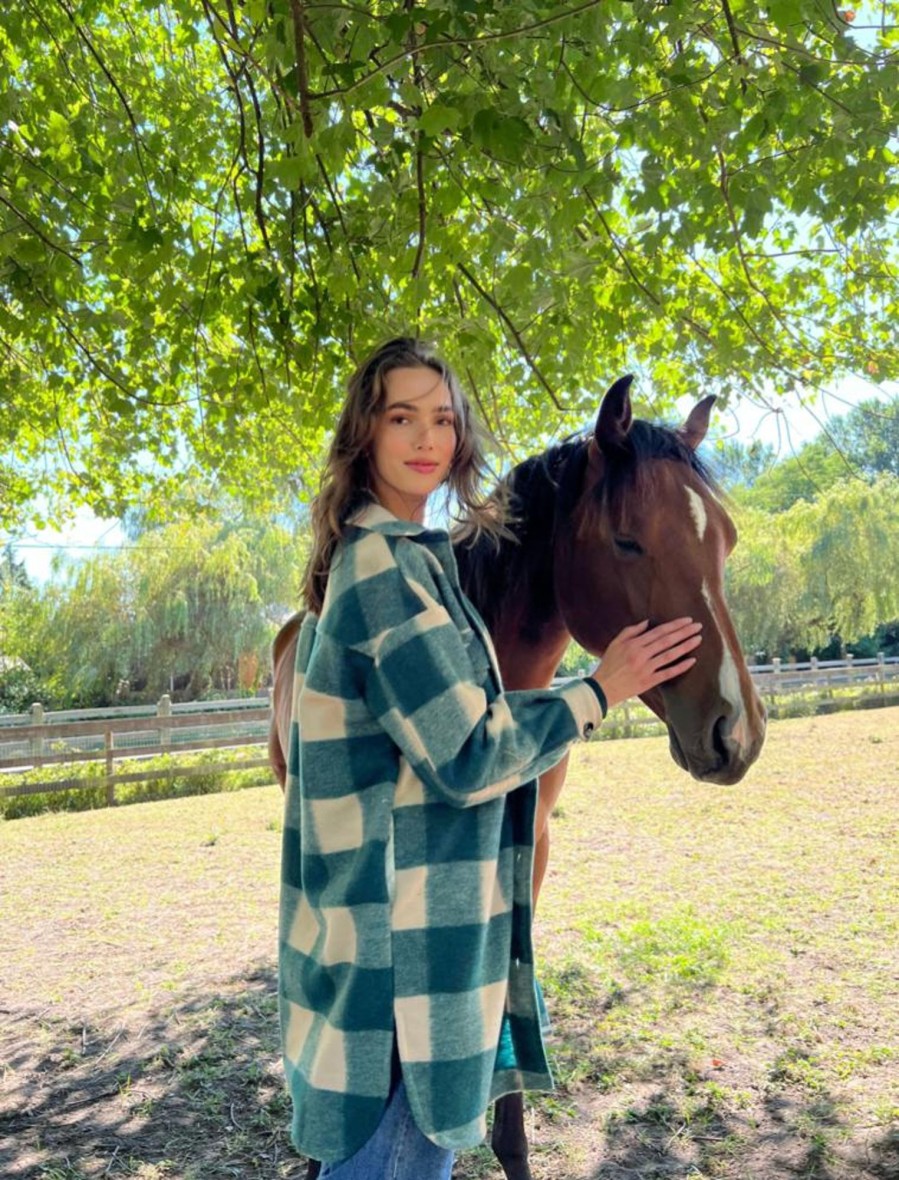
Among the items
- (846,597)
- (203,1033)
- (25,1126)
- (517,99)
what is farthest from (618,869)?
(846,597)

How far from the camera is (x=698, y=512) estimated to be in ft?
5.79

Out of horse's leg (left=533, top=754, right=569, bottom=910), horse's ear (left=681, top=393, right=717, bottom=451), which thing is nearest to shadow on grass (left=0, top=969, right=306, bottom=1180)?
horse's leg (left=533, top=754, right=569, bottom=910)

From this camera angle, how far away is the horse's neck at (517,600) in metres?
2.16

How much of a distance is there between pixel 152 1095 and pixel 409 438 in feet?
10.7

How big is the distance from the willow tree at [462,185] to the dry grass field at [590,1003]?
2.86 meters

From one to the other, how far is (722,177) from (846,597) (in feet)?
76.4

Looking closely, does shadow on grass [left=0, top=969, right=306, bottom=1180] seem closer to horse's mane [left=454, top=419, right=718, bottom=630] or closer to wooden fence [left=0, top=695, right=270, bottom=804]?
horse's mane [left=454, top=419, right=718, bottom=630]

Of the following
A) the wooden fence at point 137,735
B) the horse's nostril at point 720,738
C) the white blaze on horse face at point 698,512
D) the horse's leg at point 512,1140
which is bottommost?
the horse's leg at point 512,1140

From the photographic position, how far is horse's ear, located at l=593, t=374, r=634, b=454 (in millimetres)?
1880

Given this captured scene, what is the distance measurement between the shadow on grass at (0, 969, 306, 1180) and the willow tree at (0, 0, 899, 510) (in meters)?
2.88

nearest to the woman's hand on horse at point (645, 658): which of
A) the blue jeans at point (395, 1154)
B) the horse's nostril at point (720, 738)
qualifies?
the horse's nostril at point (720, 738)

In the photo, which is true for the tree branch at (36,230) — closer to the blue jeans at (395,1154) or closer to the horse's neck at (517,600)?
the horse's neck at (517,600)

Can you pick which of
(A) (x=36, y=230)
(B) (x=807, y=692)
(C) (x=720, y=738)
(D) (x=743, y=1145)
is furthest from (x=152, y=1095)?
(B) (x=807, y=692)

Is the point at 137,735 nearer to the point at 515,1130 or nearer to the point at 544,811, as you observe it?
the point at 515,1130
